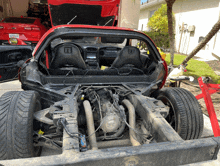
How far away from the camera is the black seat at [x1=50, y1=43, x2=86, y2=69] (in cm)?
302

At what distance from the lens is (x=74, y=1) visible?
155 inches

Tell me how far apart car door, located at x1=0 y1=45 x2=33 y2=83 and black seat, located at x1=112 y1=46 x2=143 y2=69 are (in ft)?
6.76

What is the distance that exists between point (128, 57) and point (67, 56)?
1.12 meters

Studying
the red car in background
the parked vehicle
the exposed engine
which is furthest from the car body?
the red car in background

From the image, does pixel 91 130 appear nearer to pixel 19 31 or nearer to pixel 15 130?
pixel 15 130

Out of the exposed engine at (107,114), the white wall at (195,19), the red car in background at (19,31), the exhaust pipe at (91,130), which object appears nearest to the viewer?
the exhaust pipe at (91,130)

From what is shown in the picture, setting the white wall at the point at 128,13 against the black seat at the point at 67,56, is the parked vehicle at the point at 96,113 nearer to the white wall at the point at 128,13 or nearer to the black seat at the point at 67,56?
the black seat at the point at 67,56

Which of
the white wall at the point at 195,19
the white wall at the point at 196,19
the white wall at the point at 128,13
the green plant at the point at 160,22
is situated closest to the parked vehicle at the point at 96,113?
the white wall at the point at 128,13

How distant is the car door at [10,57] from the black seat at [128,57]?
2061 millimetres

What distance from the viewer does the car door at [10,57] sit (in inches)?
143

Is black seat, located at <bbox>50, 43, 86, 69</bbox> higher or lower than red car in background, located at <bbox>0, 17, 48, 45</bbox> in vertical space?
lower

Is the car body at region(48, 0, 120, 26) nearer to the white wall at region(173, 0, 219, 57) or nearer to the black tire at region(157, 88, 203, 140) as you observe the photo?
the black tire at region(157, 88, 203, 140)

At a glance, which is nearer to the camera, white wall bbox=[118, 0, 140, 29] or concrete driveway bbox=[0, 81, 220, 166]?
concrete driveway bbox=[0, 81, 220, 166]

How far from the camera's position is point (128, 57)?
3.22m
